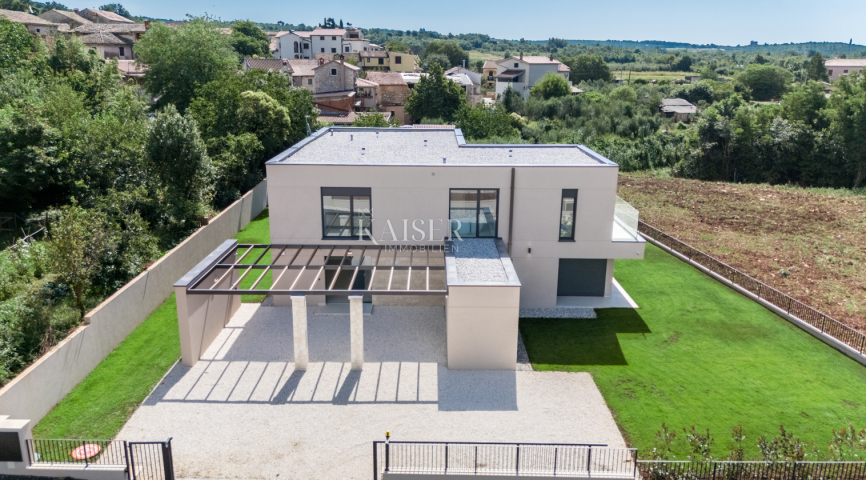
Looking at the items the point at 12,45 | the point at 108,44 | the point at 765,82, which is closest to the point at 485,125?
the point at 12,45

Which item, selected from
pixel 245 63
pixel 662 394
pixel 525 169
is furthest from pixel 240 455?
pixel 245 63

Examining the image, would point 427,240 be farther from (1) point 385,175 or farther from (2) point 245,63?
(2) point 245,63

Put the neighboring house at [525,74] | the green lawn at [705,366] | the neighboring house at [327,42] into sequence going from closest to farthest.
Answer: the green lawn at [705,366] → the neighboring house at [525,74] → the neighboring house at [327,42]

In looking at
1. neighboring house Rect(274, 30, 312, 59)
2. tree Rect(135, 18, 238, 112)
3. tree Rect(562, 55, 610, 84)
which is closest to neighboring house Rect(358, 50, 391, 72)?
neighboring house Rect(274, 30, 312, 59)

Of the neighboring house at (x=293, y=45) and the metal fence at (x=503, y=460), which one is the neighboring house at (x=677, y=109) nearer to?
the neighboring house at (x=293, y=45)

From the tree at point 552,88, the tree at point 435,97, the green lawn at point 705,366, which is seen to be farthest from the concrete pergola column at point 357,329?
the tree at point 552,88

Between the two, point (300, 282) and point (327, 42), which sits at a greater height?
point (327, 42)

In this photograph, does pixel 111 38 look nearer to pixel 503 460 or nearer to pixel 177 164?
pixel 177 164
